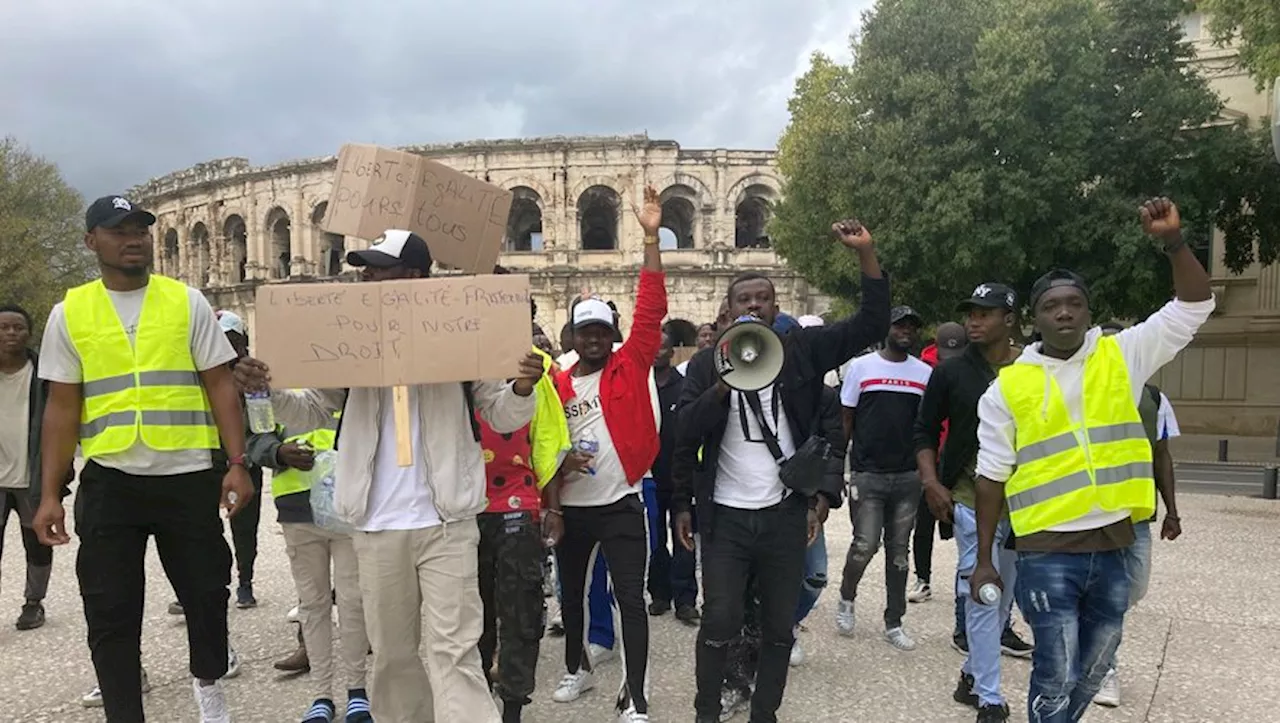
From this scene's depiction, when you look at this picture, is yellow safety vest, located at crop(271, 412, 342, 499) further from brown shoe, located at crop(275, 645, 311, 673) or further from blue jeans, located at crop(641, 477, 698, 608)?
blue jeans, located at crop(641, 477, 698, 608)

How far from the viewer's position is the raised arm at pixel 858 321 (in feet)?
12.1

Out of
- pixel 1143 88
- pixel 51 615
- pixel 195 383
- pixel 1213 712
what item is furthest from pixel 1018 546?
pixel 1143 88

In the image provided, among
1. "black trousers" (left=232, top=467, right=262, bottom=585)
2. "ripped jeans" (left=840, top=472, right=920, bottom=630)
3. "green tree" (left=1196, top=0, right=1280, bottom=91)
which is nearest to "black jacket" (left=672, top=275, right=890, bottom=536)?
"ripped jeans" (left=840, top=472, right=920, bottom=630)

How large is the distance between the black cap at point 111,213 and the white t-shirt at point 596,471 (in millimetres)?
2196

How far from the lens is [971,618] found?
4227 millimetres

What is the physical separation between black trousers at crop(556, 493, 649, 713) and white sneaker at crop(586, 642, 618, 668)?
18.3 inches

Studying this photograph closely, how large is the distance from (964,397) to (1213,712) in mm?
2100

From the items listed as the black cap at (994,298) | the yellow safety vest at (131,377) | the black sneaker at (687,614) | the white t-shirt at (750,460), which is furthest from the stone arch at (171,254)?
the black cap at (994,298)

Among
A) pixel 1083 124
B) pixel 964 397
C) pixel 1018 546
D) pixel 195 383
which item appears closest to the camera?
pixel 1018 546

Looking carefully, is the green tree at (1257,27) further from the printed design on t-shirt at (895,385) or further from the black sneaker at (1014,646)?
the black sneaker at (1014,646)

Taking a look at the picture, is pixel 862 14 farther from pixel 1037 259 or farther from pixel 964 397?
pixel 964 397

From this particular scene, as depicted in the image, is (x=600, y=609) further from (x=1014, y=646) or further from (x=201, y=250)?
(x=201, y=250)

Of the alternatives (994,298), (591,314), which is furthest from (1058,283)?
(591,314)

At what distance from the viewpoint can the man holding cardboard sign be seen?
322 centimetres
